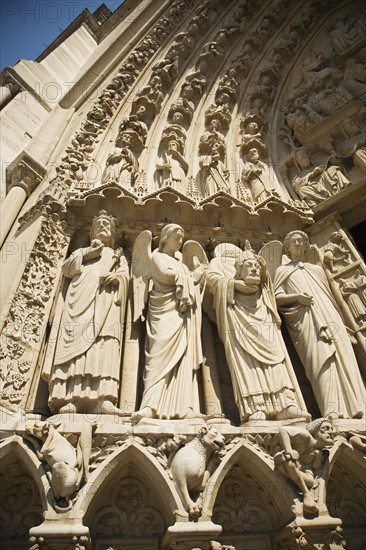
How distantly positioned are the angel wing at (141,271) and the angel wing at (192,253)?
46 centimetres

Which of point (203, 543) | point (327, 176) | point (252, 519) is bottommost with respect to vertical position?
point (203, 543)

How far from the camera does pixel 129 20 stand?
787cm

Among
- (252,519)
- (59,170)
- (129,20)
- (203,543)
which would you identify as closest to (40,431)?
(203,543)

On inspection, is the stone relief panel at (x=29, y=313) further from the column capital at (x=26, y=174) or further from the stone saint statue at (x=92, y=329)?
the column capital at (x=26, y=174)

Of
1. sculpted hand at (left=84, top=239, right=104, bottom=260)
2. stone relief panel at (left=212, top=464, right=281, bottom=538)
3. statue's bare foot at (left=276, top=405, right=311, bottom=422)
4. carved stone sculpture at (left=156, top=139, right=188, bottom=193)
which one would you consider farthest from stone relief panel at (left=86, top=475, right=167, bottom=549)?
carved stone sculpture at (left=156, top=139, right=188, bottom=193)

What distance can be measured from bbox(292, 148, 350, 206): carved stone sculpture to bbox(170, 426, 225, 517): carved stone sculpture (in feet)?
12.5

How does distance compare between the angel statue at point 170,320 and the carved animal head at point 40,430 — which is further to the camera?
the angel statue at point 170,320

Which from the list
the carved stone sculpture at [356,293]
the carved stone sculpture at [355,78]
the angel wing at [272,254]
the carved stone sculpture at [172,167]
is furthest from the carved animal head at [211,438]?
the carved stone sculpture at [355,78]

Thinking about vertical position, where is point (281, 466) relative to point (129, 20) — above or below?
below

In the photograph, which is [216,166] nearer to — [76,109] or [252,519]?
[76,109]

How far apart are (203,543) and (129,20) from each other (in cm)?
814

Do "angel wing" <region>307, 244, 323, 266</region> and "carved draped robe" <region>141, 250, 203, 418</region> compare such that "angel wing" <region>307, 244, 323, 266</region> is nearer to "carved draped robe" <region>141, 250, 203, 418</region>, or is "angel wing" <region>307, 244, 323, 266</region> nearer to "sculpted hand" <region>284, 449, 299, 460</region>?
"carved draped robe" <region>141, 250, 203, 418</region>

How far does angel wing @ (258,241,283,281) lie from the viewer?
206 inches

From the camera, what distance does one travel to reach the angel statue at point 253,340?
149 inches
